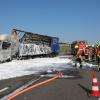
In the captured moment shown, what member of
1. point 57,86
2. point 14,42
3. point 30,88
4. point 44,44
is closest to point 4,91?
point 30,88

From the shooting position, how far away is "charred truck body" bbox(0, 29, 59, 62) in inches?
1413

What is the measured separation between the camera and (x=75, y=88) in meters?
14.1

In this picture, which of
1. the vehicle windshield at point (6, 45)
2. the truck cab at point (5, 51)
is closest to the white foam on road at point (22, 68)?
the truck cab at point (5, 51)

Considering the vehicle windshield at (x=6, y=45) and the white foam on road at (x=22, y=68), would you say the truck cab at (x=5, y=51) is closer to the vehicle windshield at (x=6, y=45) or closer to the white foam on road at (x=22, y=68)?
the vehicle windshield at (x=6, y=45)

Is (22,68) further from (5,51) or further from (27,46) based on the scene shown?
A: (27,46)

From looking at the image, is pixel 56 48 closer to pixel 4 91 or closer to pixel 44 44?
pixel 44 44

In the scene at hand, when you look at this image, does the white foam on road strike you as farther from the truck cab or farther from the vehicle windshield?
the vehicle windshield

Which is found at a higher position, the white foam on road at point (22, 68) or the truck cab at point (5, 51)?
the truck cab at point (5, 51)

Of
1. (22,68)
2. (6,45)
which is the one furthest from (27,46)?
(22,68)

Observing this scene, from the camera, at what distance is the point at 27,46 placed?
1734 inches

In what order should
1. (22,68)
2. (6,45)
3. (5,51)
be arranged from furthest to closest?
(6,45)
(5,51)
(22,68)

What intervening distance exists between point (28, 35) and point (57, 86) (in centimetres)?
3293

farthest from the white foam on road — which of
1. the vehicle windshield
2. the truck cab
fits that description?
the vehicle windshield

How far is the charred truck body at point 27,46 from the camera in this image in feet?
118
